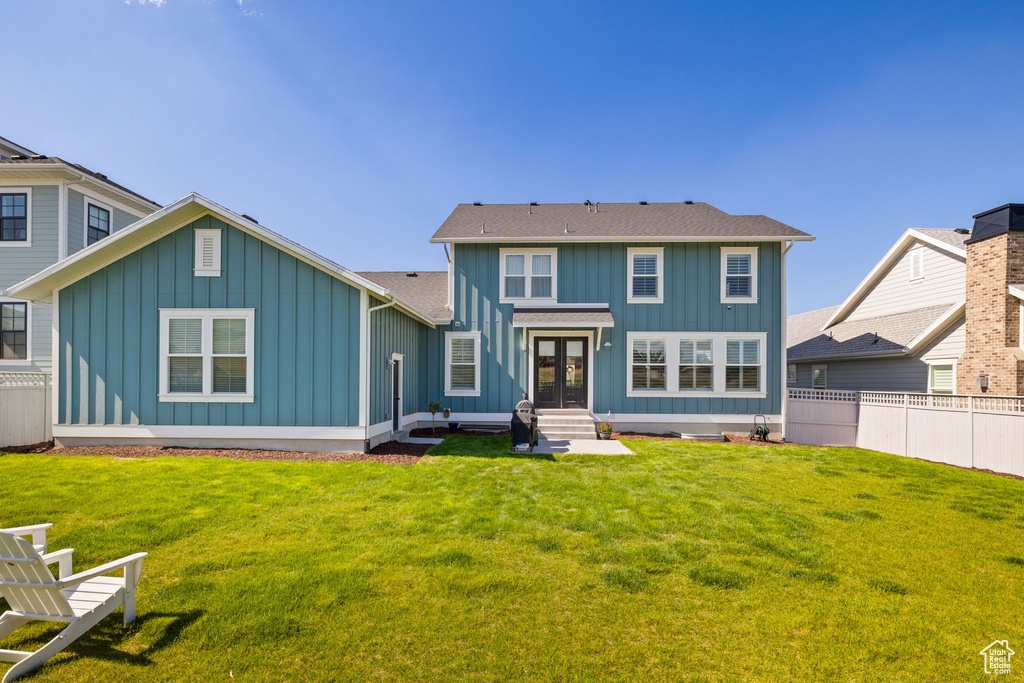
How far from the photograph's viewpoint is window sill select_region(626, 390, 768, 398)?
1359 cm

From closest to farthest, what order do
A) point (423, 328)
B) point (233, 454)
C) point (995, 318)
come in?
point (233, 454) → point (995, 318) → point (423, 328)

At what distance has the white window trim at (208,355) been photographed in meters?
9.96

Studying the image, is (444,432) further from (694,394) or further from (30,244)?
(30,244)

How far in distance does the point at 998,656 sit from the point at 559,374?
10956 millimetres

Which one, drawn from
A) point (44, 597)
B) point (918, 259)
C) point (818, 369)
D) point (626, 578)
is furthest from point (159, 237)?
point (918, 259)

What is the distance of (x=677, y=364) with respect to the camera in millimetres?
13727

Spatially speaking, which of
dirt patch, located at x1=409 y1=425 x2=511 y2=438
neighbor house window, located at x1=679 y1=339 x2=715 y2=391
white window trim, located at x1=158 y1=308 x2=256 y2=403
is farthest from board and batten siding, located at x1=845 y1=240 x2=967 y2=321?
white window trim, located at x1=158 y1=308 x2=256 y2=403

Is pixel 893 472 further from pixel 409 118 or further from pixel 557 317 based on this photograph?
pixel 409 118

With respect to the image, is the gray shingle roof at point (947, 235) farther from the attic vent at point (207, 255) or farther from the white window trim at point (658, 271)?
the attic vent at point (207, 255)

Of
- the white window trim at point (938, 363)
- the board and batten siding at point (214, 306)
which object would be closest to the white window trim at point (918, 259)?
the white window trim at point (938, 363)

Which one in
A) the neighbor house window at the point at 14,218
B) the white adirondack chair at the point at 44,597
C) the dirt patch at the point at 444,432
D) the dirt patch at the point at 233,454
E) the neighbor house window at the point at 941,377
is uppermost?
the neighbor house window at the point at 14,218

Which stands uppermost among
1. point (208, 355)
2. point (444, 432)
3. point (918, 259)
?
point (918, 259)

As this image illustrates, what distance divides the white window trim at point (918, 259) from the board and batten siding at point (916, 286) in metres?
0.07

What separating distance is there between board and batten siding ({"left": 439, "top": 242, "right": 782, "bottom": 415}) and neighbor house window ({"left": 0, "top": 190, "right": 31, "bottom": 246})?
501 inches
